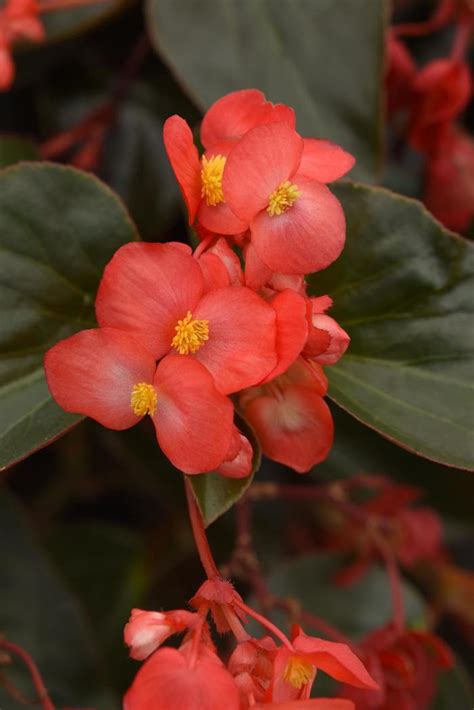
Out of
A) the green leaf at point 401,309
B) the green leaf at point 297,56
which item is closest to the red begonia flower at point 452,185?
the green leaf at point 297,56

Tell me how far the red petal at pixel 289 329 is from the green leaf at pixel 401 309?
14cm

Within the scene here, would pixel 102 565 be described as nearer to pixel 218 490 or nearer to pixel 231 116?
pixel 218 490

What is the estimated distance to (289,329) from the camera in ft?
1.70

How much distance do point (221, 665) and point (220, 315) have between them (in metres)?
0.20

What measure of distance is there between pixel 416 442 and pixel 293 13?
1.60 ft

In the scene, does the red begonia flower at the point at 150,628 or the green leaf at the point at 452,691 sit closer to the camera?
the red begonia flower at the point at 150,628

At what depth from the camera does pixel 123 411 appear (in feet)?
1.77

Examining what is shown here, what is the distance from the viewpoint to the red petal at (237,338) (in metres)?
0.52

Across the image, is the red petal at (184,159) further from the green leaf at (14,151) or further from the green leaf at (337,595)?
the green leaf at (337,595)

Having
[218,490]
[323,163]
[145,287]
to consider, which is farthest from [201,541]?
[323,163]

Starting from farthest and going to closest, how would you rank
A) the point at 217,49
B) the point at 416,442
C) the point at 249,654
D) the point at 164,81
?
the point at 164,81 < the point at 217,49 < the point at 416,442 < the point at 249,654

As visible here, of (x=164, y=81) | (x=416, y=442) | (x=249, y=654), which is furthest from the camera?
(x=164, y=81)

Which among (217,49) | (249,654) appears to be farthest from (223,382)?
(217,49)

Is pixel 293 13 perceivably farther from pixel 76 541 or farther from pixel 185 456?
pixel 76 541
